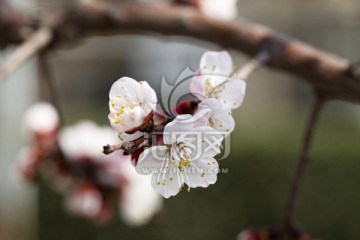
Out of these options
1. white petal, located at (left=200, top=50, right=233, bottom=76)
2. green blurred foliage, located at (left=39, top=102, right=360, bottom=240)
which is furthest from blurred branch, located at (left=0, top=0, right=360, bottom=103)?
green blurred foliage, located at (left=39, top=102, right=360, bottom=240)

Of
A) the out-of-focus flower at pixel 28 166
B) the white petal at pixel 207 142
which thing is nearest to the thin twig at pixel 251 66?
the white petal at pixel 207 142

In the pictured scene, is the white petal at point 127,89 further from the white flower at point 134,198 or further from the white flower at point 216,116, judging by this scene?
the white flower at point 134,198

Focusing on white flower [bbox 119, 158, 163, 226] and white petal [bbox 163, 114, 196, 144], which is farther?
white flower [bbox 119, 158, 163, 226]

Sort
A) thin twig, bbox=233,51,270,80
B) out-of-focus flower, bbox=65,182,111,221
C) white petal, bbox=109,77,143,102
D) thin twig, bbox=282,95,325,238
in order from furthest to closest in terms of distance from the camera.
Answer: out-of-focus flower, bbox=65,182,111,221
thin twig, bbox=282,95,325,238
thin twig, bbox=233,51,270,80
white petal, bbox=109,77,143,102

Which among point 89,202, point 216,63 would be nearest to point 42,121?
point 89,202

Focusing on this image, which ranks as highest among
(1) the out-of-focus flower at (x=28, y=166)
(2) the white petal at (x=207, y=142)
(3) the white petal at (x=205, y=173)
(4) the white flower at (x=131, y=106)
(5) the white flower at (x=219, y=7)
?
(5) the white flower at (x=219, y=7)

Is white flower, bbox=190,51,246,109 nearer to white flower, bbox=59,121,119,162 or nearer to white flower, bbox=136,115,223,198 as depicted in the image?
white flower, bbox=136,115,223,198

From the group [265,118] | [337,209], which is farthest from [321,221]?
[265,118]

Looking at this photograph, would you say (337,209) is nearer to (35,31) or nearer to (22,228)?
(22,228)
